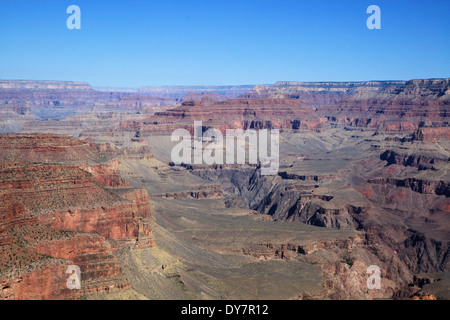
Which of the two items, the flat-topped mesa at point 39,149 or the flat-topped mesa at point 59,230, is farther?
the flat-topped mesa at point 39,149

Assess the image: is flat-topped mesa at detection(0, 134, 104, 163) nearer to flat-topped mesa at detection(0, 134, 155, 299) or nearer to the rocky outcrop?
flat-topped mesa at detection(0, 134, 155, 299)

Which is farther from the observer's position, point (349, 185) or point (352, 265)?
point (349, 185)

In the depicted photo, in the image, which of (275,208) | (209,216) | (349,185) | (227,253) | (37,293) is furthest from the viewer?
(349,185)
